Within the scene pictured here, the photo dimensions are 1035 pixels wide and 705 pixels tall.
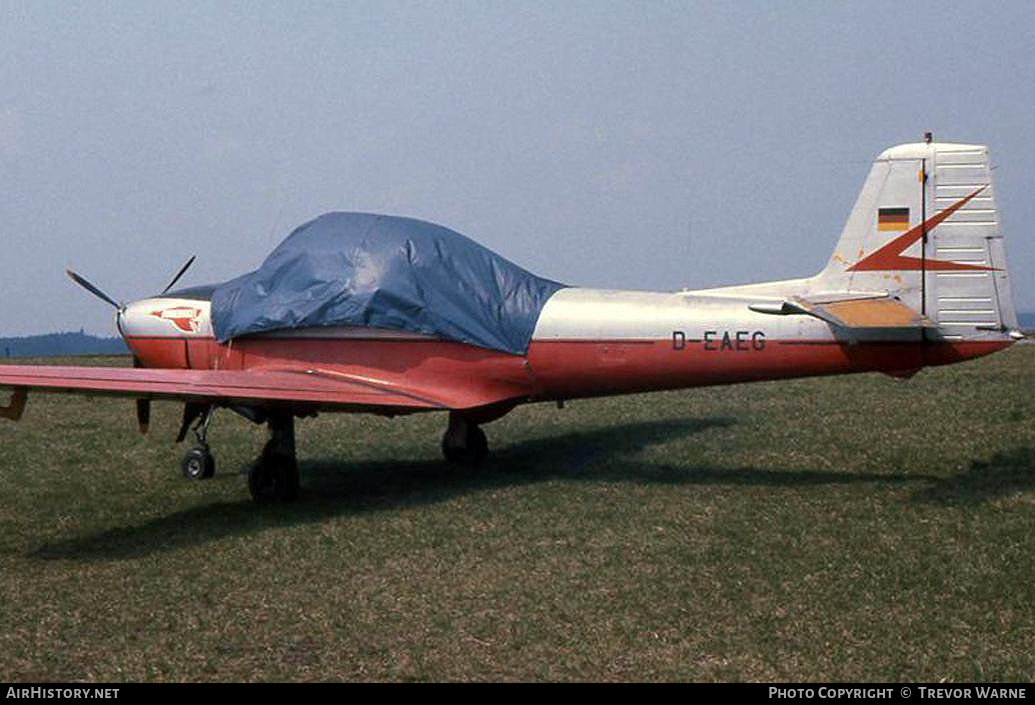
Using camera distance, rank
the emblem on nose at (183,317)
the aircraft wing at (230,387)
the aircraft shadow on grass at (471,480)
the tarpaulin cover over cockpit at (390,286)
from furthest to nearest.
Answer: the emblem on nose at (183,317), the tarpaulin cover over cockpit at (390,286), the aircraft shadow on grass at (471,480), the aircraft wing at (230,387)

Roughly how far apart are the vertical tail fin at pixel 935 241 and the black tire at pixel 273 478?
19.5 ft

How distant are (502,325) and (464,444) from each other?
2.34 m

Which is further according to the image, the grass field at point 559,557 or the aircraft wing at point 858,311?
the aircraft wing at point 858,311

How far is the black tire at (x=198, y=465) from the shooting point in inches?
504

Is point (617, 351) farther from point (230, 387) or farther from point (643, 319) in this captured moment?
point (230, 387)

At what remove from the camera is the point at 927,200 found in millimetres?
10070

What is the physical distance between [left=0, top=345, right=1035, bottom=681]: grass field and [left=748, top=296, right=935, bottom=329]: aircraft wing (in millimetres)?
1627

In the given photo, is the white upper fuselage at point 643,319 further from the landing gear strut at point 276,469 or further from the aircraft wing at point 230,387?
the landing gear strut at point 276,469

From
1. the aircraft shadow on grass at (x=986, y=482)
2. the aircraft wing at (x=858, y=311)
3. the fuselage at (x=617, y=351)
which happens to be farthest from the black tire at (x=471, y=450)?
the aircraft shadow on grass at (x=986, y=482)

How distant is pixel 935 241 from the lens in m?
10.0

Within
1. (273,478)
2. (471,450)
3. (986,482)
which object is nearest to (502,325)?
(471,450)

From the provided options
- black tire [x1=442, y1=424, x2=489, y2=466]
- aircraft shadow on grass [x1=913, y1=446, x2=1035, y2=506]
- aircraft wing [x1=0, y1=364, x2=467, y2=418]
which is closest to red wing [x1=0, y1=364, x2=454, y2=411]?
aircraft wing [x1=0, y1=364, x2=467, y2=418]

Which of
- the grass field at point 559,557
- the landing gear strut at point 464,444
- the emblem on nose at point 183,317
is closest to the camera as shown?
the grass field at point 559,557
